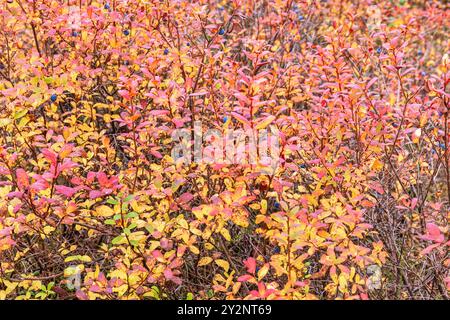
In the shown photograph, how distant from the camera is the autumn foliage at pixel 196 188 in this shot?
214cm

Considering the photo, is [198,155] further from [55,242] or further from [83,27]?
[83,27]

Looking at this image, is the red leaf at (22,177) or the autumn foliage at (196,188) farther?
the autumn foliage at (196,188)

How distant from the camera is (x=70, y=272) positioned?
7.24 ft

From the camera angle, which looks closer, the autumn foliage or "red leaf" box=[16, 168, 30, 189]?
"red leaf" box=[16, 168, 30, 189]

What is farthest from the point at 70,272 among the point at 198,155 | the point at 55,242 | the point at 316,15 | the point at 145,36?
the point at 316,15

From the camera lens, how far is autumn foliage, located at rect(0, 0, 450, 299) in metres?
2.14

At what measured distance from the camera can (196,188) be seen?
8.16 ft

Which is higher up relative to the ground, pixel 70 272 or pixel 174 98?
pixel 174 98

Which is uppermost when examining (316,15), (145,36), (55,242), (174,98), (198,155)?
(316,15)

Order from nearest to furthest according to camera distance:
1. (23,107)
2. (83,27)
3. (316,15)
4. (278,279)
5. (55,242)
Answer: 1. (278,279)
2. (23,107)
3. (55,242)
4. (83,27)
5. (316,15)

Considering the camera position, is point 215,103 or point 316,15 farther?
point 316,15

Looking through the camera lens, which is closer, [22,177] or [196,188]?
[22,177]

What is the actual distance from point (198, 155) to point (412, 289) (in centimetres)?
136
